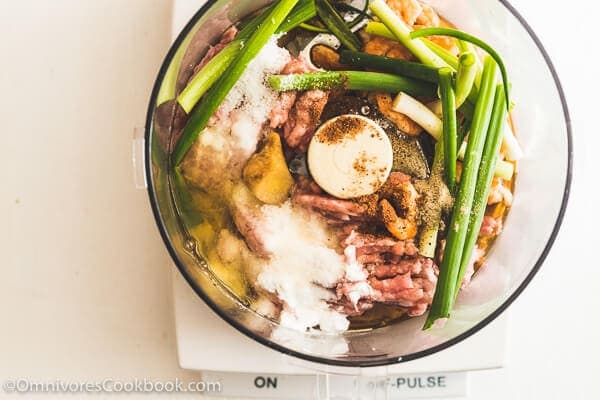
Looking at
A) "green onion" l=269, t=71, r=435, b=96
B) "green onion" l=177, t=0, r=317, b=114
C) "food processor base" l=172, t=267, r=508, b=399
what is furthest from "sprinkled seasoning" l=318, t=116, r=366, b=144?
"food processor base" l=172, t=267, r=508, b=399

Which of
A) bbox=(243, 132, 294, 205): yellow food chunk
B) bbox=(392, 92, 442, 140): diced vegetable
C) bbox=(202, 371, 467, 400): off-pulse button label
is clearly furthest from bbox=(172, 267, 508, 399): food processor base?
bbox=(392, 92, 442, 140): diced vegetable

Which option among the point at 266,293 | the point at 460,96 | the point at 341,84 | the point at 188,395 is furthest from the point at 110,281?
the point at 460,96

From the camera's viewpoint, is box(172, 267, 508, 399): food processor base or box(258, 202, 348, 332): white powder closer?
box(258, 202, 348, 332): white powder

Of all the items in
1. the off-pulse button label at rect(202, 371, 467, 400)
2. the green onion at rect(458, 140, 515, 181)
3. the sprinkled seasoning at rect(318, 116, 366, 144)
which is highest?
the sprinkled seasoning at rect(318, 116, 366, 144)

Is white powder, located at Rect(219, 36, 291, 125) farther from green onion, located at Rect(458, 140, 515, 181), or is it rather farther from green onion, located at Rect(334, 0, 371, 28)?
green onion, located at Rect(458, 140, 515, 181)

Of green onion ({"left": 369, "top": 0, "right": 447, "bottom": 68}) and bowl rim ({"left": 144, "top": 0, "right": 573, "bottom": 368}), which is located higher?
green onion ({"left": 369, "top": 0, "right": 447, "bottom": 68})

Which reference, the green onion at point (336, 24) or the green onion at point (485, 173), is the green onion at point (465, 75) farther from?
the green onion at point (336, 24)

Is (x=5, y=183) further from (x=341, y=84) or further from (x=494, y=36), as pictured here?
(x=494, y=36)
